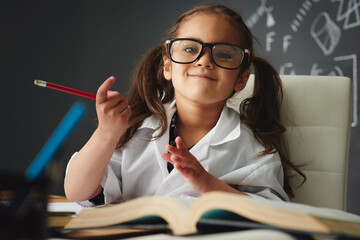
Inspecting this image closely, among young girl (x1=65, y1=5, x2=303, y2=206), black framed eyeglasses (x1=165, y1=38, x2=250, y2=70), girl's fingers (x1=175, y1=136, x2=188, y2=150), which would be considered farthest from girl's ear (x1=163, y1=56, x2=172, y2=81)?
girl's fingers (x1=175, y1=136, x2=188, y2=150)

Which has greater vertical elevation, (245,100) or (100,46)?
(100,46)

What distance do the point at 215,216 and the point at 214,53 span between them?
20.8 inches

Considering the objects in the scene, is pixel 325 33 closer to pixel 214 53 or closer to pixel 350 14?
pixel 350 14

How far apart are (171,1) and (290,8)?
710 mm

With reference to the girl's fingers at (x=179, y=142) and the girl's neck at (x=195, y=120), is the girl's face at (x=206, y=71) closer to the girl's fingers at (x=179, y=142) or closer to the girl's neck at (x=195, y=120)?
the girl's neck at (x=195, y=120)

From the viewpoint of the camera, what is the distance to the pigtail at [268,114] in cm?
97

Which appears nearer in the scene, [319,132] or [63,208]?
[63,208]

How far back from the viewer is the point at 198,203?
0.41m

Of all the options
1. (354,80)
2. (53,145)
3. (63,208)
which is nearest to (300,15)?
(354,80)

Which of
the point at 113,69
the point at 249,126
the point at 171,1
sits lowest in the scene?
the point at 249,126

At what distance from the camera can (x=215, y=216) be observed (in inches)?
17.4

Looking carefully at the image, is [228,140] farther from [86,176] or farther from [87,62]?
[87,62]

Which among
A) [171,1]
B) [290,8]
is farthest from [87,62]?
[290,8]

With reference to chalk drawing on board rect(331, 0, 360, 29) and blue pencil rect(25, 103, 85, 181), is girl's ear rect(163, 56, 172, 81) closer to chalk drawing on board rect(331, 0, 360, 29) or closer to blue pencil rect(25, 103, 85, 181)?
blue pencil rect(25, 103, 85, 181)
